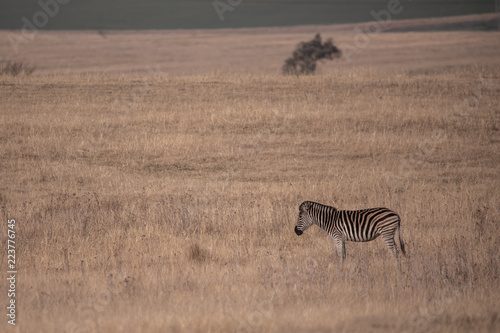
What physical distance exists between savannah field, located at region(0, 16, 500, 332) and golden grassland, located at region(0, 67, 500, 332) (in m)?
0.05

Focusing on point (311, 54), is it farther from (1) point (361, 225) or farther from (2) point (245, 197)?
(1) point (361, 225)

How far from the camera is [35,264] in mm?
11266

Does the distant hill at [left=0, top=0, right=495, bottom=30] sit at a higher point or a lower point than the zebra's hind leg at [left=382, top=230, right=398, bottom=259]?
higher

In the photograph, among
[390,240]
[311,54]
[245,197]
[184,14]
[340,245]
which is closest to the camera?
[390,240]

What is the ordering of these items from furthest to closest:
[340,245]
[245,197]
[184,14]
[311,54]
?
1. [184,14]
2. [311,54]
3. [245,197]
4. [340,245]

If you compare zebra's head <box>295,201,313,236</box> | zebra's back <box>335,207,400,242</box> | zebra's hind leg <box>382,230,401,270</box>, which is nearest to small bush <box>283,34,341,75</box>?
zebra's head <box>295,201,313,236</box>

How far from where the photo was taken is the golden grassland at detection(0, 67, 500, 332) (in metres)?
8.58

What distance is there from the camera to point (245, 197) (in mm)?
16125

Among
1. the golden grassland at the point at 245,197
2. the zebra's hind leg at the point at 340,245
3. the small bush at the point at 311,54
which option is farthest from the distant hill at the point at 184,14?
the zebra's hind leg at the point at 340,245

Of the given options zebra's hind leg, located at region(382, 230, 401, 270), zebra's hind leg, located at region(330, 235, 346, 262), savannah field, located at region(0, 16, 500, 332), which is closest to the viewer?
savannah field, located at region(0, 16, 500, 332)

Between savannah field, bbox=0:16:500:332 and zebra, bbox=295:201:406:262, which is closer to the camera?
savannah field, bbox=0:16:500:332

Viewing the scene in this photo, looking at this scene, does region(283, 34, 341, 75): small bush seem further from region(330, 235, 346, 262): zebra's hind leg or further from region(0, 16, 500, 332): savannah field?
region(330, 235, 346, 262): zebra's hind leg

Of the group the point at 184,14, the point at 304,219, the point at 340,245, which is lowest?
the point at 340,245

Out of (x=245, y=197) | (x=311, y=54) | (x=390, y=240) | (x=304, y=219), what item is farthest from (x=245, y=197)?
(x=311, y=54)
